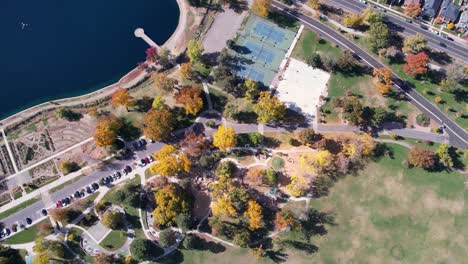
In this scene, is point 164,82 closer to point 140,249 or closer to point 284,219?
point 140,249

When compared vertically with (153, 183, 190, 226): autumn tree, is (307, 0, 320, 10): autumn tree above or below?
above

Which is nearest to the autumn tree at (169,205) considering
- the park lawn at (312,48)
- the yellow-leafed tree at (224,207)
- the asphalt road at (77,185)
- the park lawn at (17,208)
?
the yellow-leafed tree at (224,207)

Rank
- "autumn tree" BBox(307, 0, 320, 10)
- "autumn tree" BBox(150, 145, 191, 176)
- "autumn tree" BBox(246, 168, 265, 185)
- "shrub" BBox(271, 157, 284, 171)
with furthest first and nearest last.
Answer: "autumn tree" BBox(307, 0, 320, 10)
"shrub" BBox(271, 157, 284, 171)
"autumn tree" BBox(246, 168, 265, 185)
"autumn tree" BBox(150, 145, 191, 176)

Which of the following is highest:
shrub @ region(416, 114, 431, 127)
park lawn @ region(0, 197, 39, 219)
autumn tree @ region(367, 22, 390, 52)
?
autumn tree @ region(367, 22, 390, 52)

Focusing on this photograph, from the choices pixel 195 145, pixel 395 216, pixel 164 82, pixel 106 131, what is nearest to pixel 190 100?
pixel 164 82

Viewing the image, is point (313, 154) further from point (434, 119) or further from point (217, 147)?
point (434, 119)

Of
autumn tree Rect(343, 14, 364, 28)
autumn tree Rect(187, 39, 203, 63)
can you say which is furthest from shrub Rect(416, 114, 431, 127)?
autumn tree Rect(187, 39, 203, 63)

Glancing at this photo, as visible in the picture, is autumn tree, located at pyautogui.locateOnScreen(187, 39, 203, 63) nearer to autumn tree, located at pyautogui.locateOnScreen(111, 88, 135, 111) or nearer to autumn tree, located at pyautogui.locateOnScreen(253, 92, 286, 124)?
autumn tree, located at pyautogui.locateOnScreen(111, 88, 135, 111)

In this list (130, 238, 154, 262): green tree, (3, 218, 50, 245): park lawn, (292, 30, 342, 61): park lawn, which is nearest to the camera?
(130, 238, 154, 262): green tree
